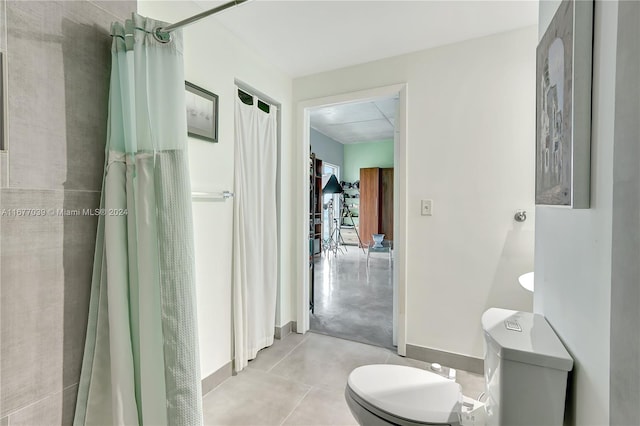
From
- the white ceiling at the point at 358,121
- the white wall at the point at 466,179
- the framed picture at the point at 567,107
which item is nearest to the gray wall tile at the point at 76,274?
the framed picture at the point at 567,107

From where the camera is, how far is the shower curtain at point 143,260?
1.09 meters

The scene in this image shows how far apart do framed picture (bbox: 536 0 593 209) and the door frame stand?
140 centimetres

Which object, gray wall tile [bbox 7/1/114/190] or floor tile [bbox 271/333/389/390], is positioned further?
floor tile [bbox 271/333/389/390]

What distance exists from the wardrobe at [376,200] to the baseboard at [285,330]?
473 centimetres

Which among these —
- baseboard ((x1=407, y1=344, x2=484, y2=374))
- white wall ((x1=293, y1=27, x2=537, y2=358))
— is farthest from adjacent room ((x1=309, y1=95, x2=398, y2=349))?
white wall ((x1=293, y1=27, x2=537, y2=358))

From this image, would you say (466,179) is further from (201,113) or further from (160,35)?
(160,35)

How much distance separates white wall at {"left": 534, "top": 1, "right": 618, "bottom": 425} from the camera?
1.86 ft

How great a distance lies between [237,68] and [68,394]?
6.77 ft

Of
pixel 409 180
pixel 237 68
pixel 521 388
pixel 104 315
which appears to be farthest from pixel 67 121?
pixel 409 180

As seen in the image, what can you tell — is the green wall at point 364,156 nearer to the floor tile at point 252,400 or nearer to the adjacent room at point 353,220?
the adjacent room at point 353,220

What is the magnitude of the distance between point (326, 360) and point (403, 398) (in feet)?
4.22

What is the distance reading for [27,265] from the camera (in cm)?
99

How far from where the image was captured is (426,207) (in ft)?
7.50

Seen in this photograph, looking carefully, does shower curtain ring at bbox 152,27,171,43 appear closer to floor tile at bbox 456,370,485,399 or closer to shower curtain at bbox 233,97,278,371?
shower curtain at bbox 233,97,278,371
